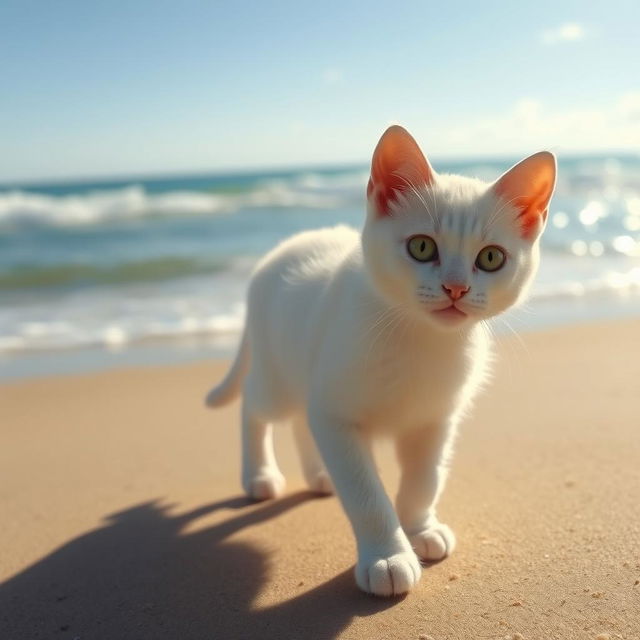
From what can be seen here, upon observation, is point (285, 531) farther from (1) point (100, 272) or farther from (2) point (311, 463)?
(1) point (100, 272)

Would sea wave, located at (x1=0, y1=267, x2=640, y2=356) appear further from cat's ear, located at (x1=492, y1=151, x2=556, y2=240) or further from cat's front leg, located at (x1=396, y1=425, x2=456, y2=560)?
cat's ear, located at (x1=492, y1=151, x2=556, y2=240)

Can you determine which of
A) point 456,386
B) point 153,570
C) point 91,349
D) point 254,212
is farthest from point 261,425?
point 254,212

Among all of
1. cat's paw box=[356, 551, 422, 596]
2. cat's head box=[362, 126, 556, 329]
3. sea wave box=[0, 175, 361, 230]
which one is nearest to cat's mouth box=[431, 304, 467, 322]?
cat's head box=[362, 126, 556, 329]

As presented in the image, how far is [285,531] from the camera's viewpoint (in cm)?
218

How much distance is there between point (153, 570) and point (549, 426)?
1.63 meters

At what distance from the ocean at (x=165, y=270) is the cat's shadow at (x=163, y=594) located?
93 cm

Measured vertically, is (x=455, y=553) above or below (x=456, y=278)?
below

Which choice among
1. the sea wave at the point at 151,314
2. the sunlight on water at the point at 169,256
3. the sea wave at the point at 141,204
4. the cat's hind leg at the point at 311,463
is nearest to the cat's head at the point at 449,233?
the cat's hind leg at the point at 311,463

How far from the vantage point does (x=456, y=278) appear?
5.25ft

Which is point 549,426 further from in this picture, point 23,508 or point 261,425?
point 23,508

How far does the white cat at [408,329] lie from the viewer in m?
1.67

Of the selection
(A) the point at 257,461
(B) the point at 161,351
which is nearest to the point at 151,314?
(B) the point at 161,351

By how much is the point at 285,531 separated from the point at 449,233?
40.3 inches

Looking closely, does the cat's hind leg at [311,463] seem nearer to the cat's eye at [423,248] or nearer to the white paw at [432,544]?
the white paw at [432,544]
